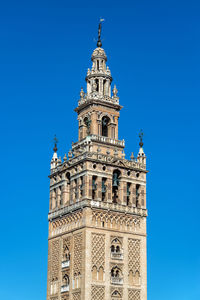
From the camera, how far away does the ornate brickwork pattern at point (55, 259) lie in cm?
7256

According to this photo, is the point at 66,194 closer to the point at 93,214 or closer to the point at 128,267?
the point at 93,214

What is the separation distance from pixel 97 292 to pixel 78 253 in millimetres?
4354

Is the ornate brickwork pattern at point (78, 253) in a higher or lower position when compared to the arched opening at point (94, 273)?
higher

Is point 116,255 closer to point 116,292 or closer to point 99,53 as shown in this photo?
point 116,292

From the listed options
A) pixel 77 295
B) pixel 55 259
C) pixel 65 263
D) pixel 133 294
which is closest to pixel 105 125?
pixel 55 259

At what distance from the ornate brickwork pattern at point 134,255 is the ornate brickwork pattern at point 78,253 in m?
5.59

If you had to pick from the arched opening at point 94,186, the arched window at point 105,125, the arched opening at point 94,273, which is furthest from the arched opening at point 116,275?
the arched window at point 105,125

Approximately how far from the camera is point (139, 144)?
76938mm

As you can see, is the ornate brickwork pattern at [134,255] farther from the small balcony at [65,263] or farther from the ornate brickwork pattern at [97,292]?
the small balcony at [65,263]

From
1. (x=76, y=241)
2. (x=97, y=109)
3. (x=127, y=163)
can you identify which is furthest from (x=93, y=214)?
(x=97, y=109)

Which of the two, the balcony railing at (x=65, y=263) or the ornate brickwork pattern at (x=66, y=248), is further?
the ornate brickwork pattern at (x=66, y=248)

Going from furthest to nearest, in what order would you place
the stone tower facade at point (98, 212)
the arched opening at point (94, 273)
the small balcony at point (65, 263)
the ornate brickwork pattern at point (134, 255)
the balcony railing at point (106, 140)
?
1. the balcony railing at point (106, 140)
2. the ornate brickwork pattern at point (134, 255)
3. the small balcony at point (65, 263)
4. the stone tower facade at point (98, 212)
5. the arched opening at point (94, 273)

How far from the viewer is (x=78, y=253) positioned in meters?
68.8

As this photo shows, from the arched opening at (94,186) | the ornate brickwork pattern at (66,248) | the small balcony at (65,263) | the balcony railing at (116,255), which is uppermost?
the arched opening at (94,186)
